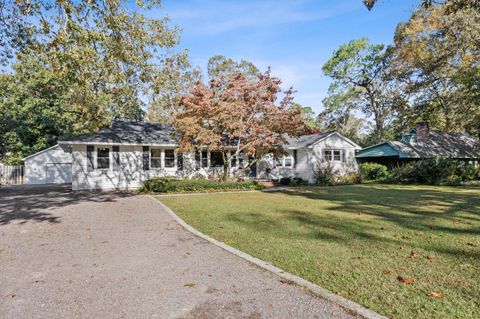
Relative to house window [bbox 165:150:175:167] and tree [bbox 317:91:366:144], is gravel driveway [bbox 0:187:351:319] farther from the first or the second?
tree [bbox 317:91:366:144]

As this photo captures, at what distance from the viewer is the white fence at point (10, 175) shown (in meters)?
28.0

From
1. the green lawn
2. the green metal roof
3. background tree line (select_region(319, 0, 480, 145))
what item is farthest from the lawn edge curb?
the green metal roof

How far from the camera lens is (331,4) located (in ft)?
42.4

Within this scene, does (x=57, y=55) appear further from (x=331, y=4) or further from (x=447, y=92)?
(x=447, y=92)

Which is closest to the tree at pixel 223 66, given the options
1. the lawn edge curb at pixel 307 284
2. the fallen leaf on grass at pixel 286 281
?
the lawn edge curb at pixel 307 284

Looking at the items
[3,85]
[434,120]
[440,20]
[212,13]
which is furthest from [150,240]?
[434,120]

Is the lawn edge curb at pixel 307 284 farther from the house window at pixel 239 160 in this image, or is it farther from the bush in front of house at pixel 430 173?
the bush in front of house at pixel 430 173

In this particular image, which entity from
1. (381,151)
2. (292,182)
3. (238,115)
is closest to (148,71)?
(238,115)

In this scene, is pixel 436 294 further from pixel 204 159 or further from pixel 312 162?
pixel 312 162

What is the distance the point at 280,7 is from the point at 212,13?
2.98m

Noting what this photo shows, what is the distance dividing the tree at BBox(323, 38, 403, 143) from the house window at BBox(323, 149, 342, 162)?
1065cm

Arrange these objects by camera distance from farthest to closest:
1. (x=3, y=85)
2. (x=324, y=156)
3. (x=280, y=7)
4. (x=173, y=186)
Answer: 1. (x=3, y=85)
2. (x=324, y=156)
3. (x=173, y=186)
4. (x=280, y=7)

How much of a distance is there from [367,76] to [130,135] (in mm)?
28283

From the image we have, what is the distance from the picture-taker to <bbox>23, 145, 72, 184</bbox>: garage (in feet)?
90.3
